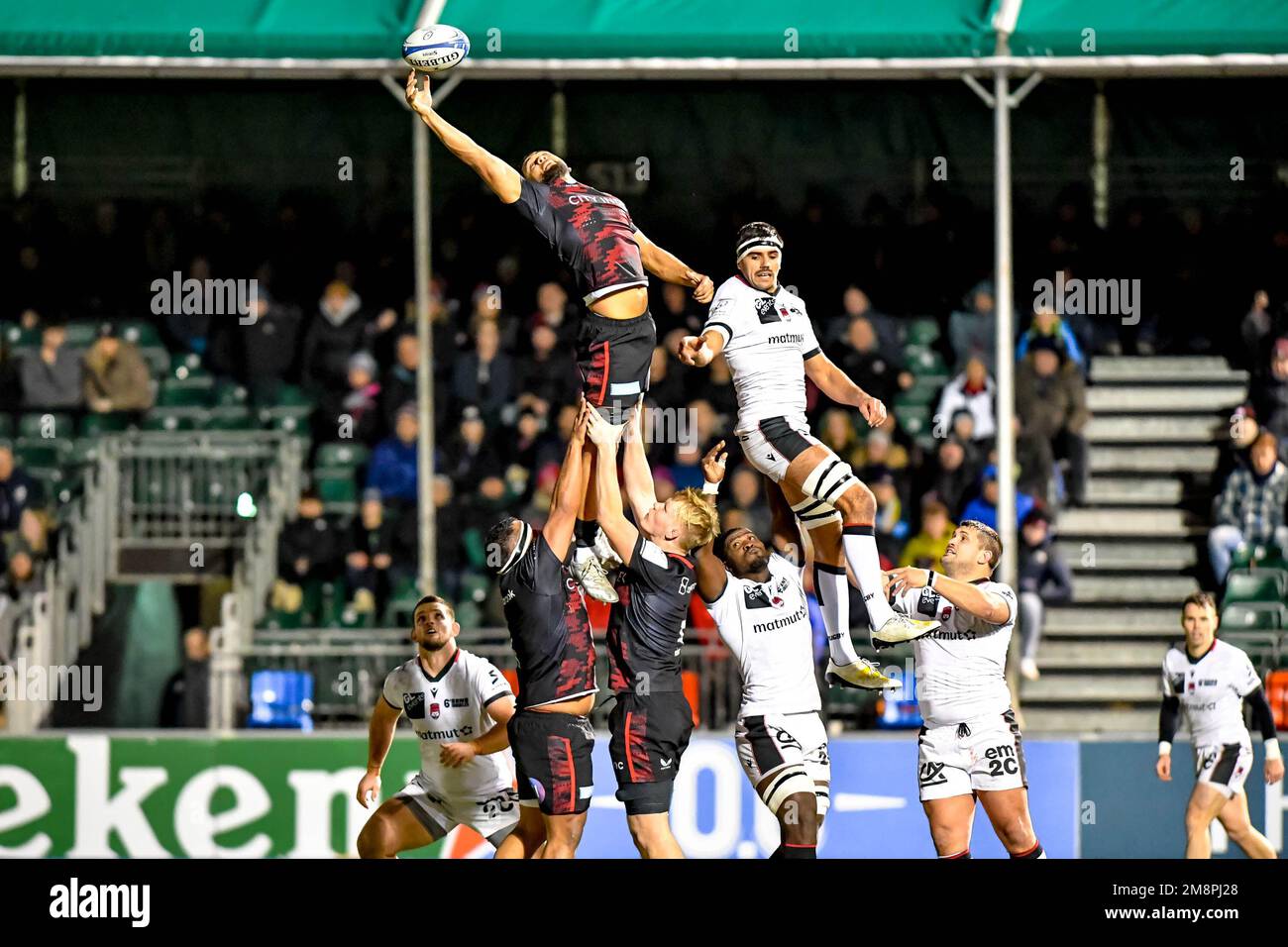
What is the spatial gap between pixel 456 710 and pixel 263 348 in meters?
6.09

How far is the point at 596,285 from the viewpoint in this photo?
12.4 metres

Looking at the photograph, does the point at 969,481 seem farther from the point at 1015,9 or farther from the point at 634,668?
the point at 634,668

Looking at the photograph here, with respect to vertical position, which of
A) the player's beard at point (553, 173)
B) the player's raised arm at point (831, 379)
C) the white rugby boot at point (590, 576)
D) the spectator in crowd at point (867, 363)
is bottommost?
the white rugby boot at point (590, 576)

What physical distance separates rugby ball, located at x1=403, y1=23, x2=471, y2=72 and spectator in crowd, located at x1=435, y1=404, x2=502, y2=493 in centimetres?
547

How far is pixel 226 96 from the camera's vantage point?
64.7 ft

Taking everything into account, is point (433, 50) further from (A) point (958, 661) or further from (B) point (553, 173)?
(A) point (958, 661)


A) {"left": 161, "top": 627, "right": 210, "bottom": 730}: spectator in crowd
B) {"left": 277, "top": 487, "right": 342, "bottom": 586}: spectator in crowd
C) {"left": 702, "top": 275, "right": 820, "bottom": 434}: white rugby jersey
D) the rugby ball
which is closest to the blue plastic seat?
{"left": 161, "top": 627, "right": 210, "bottom": 730}: spectator in crowd

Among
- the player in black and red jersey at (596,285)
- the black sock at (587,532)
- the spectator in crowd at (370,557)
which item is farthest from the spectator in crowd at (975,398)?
the player in black and red jersey at (596,285)

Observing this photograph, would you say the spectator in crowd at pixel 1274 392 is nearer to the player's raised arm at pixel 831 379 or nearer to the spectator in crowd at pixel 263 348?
the player's raised arm at pixel 831 379

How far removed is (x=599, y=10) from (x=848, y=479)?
477 centimetres

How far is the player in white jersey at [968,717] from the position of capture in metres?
12.1

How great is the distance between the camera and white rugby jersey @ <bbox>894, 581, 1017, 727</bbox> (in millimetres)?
12172

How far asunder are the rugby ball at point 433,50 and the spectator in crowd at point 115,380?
22.3 feet
